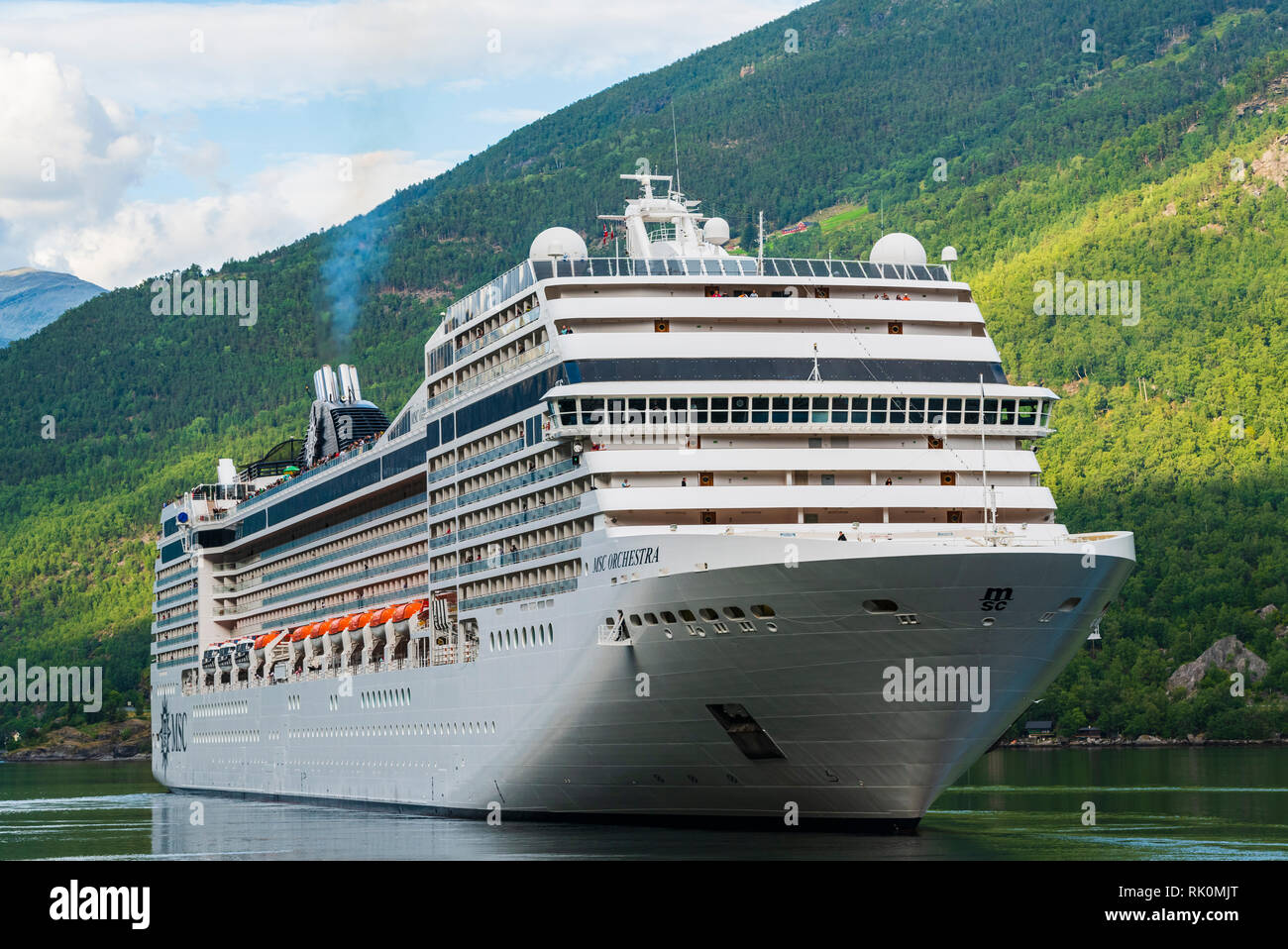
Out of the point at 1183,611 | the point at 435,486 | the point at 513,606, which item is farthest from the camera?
the point at 1183,611

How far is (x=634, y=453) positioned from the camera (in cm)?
4325

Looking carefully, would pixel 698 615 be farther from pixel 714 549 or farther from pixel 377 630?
pixel 377 630

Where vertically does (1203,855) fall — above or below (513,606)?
below

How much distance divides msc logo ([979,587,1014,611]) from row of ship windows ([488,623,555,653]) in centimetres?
1149

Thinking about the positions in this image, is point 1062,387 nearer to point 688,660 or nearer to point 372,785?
point 372,785

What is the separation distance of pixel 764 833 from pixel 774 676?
4.03 m

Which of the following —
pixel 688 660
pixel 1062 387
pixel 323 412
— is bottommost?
pixel 688 660

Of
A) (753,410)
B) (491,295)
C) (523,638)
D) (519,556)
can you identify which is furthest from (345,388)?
(753,410)

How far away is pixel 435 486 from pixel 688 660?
1572 centimetres

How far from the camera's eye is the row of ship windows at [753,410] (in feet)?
145

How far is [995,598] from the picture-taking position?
125 feet

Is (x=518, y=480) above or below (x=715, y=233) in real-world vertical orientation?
below

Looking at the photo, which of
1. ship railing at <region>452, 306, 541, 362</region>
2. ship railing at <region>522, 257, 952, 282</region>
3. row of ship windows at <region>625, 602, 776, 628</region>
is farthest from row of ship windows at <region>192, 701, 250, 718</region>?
row of ship windows at <region>625, 602, 776, 628</region>
